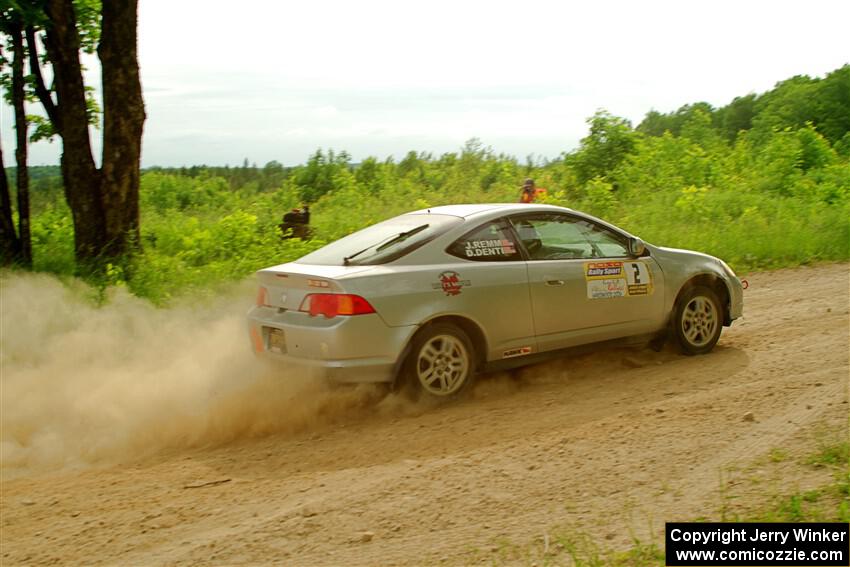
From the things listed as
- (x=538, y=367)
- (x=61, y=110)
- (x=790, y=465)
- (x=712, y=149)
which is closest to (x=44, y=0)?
(x=61, y=110)

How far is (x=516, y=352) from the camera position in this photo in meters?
7.30

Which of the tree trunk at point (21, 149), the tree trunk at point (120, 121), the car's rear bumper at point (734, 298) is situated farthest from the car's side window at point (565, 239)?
the tree trunk at point (21, 149)

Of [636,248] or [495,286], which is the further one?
[636,248]

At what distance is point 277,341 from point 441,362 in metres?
1.30

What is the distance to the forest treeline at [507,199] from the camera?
1356 centimetres

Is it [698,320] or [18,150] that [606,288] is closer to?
[698,320]

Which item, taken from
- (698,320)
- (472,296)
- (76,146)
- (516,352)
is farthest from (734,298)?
(76,146)

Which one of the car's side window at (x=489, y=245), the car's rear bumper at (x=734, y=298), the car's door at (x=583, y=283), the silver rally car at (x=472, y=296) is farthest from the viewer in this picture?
the car's rear bumper at (x=734, y=298)

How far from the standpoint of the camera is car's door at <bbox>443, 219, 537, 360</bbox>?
278 inches

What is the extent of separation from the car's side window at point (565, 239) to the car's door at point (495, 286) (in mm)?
194

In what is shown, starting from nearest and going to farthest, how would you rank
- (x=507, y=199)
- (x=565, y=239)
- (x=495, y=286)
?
(x=495, y=286)
(x=565, y=239)
(x=507, y=199)

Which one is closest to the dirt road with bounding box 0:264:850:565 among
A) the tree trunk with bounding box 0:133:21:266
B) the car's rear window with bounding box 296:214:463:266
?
the car's rear window with bounding box 296:214:463:266

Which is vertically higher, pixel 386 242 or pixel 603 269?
pixel 386 242

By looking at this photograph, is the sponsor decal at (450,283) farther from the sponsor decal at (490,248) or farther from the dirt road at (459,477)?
the dirt road at (459,477)
